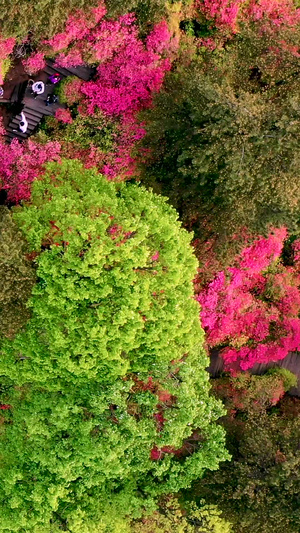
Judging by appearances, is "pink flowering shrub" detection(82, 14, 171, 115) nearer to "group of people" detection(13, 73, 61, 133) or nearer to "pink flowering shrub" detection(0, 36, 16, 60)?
"group of people" detection(13, 73, 61, 133)

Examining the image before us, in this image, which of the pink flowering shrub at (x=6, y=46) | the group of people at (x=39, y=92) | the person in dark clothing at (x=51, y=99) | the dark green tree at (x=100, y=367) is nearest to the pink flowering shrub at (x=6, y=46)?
the pink flowering shrub at (x=6, y=46)

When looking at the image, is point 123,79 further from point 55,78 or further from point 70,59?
point 55,78

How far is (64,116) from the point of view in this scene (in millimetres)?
29594

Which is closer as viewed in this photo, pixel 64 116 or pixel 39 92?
pixel 64 116

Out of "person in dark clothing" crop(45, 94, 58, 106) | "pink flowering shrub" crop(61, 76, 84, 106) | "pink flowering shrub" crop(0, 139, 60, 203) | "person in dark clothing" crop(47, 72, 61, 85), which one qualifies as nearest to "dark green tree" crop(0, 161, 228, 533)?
"pink flowering shrub" crop(0, 139, 60, 203)

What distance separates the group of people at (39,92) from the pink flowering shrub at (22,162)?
1782 mm

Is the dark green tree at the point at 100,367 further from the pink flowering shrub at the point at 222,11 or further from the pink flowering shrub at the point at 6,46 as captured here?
the pink flowering shrub at the point at 222,11

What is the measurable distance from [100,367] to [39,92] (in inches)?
548

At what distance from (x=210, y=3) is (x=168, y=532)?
24633mm

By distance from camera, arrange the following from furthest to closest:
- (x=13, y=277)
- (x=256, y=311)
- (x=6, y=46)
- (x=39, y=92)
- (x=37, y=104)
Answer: (x=256, y=311), (x=37, y=104), (x=39, y=92), (x=6, y=46), (x=13, y=277)

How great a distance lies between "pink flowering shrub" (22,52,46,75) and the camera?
28156mm

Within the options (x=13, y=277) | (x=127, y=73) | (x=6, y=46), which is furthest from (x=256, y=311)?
(x=6, y=46)

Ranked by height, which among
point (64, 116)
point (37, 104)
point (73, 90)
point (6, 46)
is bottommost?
point (37, 104)

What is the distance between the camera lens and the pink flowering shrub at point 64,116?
96.9 ft
